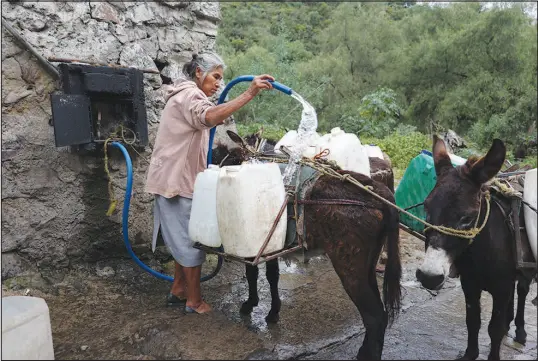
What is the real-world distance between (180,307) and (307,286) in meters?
1.26

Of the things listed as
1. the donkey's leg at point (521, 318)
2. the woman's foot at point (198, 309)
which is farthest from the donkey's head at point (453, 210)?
the woman's foot at point (198, 309)

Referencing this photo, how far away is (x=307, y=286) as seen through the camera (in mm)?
3969

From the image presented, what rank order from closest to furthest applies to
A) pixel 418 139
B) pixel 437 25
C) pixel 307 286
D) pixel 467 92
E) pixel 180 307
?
pixel 180 307 → pixel 307 286 → pixel 418 139 → pixel 467 92 → pixel 437 25

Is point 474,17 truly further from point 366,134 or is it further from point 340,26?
point 366,134

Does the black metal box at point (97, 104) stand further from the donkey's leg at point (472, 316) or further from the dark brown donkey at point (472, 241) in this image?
the donkey's leg at point (472, 316)

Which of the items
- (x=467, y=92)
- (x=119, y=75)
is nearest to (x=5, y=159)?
(x=119, y=75)

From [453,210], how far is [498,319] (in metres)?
0.75

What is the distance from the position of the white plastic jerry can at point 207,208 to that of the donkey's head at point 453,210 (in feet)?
4.16

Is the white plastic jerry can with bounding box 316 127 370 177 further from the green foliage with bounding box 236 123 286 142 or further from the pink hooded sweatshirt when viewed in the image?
the green foliage with bounding box 236 123 286 142

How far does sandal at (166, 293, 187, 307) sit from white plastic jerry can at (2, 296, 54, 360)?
50.2 inches

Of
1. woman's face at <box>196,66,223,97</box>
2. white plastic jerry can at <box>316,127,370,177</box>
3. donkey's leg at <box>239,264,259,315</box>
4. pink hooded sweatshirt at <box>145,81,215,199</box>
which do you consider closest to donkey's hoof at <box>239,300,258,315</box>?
donkey's leg at <box>239,264,259,315</box>

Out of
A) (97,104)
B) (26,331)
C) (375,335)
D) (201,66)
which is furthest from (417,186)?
(97,104)

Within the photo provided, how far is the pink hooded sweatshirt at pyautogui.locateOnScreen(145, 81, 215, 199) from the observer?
9.75 ft

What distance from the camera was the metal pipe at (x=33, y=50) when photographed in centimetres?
335
